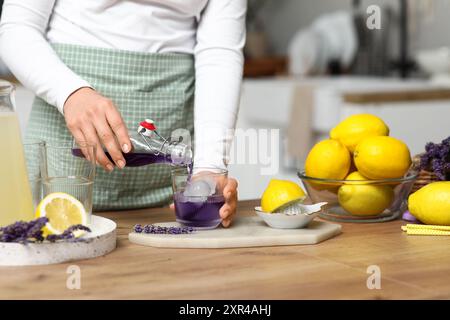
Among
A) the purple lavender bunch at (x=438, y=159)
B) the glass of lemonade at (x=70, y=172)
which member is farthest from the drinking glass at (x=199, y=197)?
the purple lavender bunch at (x=438, y=159)

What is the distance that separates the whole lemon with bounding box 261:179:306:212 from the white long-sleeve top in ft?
0.67

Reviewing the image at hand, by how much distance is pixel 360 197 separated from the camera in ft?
4.20

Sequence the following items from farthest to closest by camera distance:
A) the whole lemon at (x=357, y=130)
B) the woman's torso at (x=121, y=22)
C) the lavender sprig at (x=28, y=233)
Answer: the woman's torso at (x=121, y=22), the whole lemon at (x=357, y=130), the lavender sprig at (x=28, y=233)

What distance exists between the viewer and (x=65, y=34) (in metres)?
1.53

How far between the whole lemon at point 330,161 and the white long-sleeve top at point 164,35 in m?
0.18

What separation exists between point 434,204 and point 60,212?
1.87 ft

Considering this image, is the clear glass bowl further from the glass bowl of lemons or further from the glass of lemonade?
the glass of lemonade

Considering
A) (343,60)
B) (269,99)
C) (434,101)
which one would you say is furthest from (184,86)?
(343,60)

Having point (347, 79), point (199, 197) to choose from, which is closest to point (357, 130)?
point (199, 197)

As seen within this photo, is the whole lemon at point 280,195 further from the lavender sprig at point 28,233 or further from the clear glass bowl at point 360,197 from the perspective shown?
the lavender sprig at point 28,233

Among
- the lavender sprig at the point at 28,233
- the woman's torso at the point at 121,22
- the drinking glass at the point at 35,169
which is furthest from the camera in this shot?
the woman's torso at the point at 121,22

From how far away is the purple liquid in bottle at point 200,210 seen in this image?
1179 millimetres

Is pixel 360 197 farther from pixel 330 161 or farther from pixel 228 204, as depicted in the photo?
pixel 228 204
